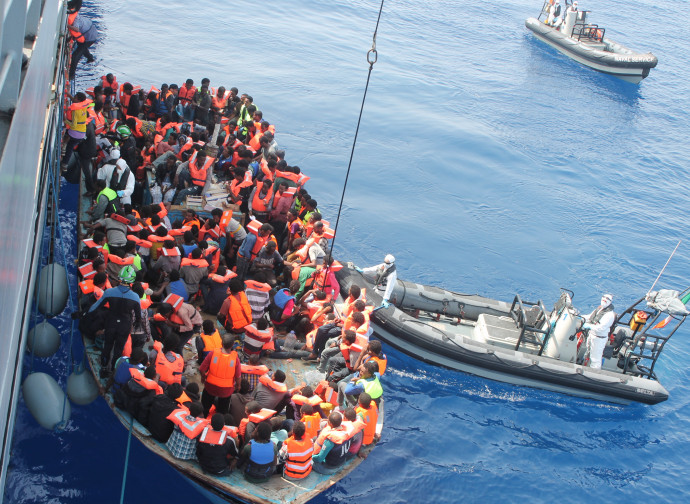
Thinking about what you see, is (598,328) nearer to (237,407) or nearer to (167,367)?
(237,407)

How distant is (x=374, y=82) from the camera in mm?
22500

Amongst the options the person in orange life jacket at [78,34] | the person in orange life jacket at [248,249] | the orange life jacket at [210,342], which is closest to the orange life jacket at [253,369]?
the orange life jacket at [210,342]

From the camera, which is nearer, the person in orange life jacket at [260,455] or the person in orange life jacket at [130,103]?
the person in orange life jacket at [260,455]

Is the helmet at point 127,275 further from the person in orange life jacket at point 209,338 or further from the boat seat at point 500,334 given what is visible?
the boat seat at point 500,334

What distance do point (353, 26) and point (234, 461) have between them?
25031 millimetres

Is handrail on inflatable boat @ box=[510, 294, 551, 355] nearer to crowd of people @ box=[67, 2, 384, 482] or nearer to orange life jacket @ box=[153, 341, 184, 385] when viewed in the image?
crowd of people @ box=[67, 2, 384, 482]

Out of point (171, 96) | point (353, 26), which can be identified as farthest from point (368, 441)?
point (353, 26)

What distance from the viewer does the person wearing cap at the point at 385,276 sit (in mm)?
9453

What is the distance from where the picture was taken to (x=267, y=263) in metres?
8.35

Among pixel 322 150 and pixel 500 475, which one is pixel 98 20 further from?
pixel 500 475

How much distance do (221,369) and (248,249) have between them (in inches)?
90.5

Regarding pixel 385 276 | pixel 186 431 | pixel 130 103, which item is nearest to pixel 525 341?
pixel 385 276

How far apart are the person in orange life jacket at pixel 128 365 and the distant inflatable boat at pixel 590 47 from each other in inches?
994

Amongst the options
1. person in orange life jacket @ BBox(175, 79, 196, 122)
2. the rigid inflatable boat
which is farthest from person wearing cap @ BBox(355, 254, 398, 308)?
person in orange life jacket @ BBox(175, 79, 196, 122)
